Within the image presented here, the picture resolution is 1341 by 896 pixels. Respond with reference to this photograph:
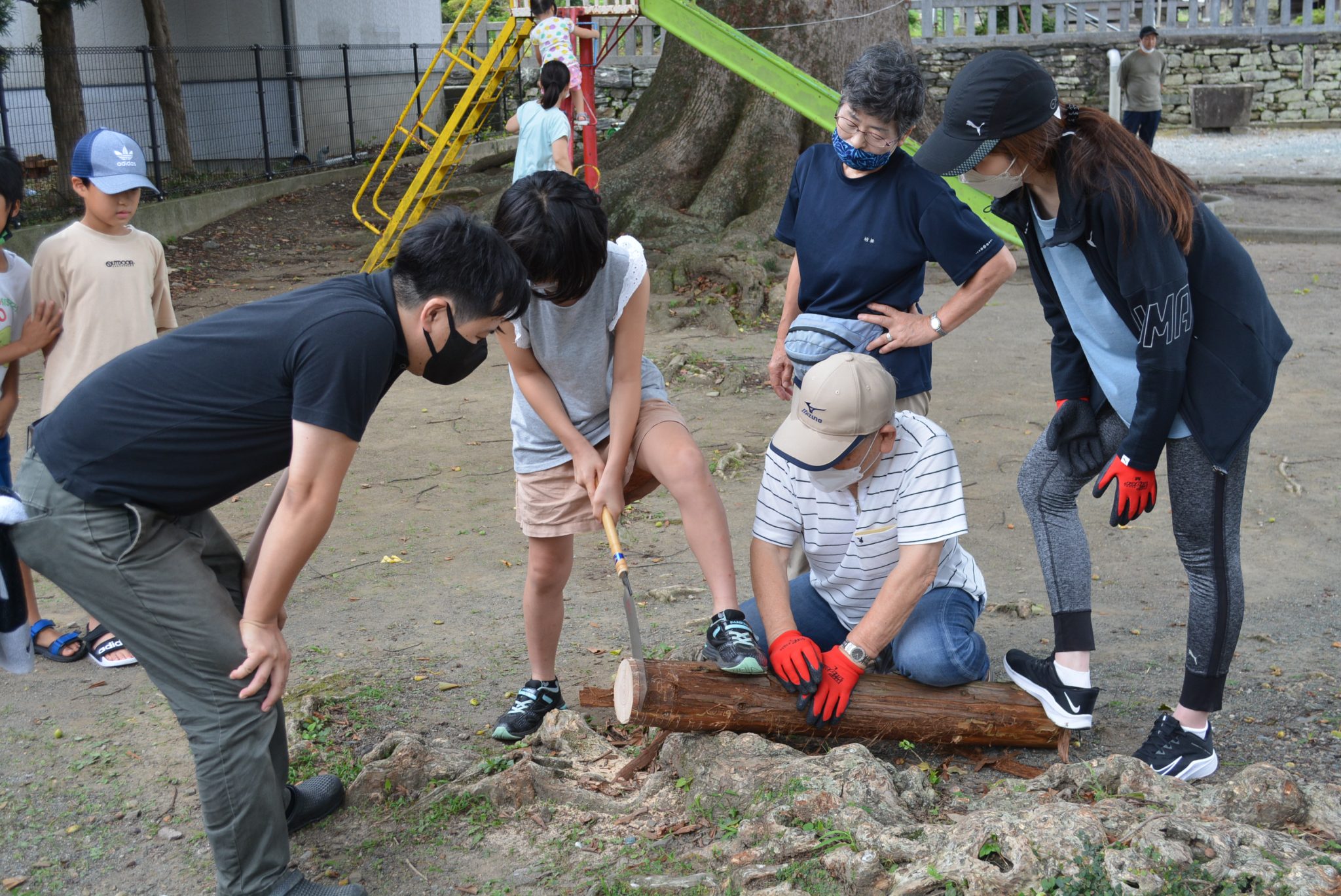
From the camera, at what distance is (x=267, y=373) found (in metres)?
2.12

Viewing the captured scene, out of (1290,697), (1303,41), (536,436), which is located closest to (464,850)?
(536,436)

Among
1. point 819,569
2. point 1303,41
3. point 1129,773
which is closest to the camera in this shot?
point 1129,773

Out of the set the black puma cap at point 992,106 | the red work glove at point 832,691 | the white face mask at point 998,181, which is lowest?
the red work glove at point 832,691

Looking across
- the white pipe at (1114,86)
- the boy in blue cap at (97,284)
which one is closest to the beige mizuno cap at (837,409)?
the boy in blue cap at (97,284)

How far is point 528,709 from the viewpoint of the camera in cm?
312

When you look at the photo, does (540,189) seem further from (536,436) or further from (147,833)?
(147,833)

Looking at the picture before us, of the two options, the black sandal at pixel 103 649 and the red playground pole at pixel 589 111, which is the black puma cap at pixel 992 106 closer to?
the black sandal at pixel 103 649

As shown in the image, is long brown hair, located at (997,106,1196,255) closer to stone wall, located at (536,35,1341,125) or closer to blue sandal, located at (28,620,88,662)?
blue sandal, located at (28,620,88,662)

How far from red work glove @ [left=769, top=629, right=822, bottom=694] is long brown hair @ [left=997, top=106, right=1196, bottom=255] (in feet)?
3.91

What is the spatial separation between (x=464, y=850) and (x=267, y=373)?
3.94 ft

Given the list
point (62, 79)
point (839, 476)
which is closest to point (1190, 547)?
point (839, 476)

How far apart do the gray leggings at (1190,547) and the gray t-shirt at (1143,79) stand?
43.8 feet

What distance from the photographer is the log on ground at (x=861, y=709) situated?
8.89 ft

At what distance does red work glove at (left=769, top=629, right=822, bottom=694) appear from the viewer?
2693 mm
